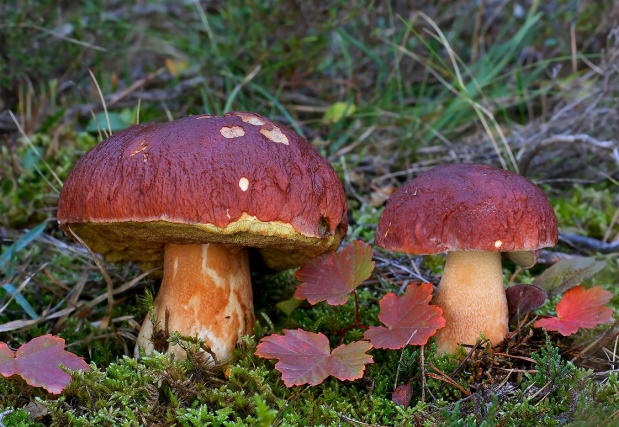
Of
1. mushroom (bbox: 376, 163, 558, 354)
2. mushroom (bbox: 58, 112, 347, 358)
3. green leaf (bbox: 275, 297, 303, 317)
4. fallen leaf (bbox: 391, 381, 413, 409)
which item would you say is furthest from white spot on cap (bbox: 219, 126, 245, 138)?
fallen leaf (bbox: 391, 381, 413, 409)

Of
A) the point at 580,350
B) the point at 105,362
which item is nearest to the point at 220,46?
the point at 105,362

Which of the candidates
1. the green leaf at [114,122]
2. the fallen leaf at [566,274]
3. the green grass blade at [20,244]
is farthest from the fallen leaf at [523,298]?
Result: the green leaf at [114,122]

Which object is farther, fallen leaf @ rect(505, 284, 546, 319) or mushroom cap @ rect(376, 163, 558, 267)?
fallen leaf @ rect(505, 284, 546, 319)

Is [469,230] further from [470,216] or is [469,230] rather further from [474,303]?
[474,303]

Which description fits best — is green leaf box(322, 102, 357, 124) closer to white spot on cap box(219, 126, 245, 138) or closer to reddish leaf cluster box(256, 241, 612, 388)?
reddish leaf cluster box(256, 241, 612, 388)

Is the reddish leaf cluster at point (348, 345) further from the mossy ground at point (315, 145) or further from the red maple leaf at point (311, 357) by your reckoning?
the mossy ground at point (315, 145)

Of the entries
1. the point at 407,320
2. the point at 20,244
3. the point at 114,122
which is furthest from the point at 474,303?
the point at 114,122

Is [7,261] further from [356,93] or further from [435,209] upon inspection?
[356,93]
